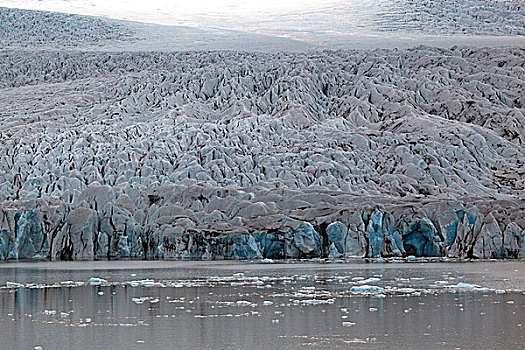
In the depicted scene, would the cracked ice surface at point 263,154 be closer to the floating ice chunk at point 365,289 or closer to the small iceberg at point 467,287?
Result: the small iceberg at point 467,287

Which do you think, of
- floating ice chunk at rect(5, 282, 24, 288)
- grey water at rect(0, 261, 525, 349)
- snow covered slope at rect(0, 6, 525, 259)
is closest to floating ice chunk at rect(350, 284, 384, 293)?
grey water at rect(0, 261, 525, 349)

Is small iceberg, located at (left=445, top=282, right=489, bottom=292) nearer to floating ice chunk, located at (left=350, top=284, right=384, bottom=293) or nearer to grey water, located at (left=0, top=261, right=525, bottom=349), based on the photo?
grey water, located at (left=0, top=261, right=525, bottom=349)

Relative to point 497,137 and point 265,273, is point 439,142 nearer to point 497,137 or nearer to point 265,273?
point 497,137

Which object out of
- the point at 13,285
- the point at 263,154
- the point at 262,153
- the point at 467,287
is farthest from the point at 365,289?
the point at 262,153

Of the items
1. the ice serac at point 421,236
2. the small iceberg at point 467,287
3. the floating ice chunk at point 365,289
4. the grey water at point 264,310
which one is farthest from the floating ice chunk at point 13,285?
the ice serac at point 421,236

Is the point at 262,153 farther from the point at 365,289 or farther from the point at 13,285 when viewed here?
the point at 365,289

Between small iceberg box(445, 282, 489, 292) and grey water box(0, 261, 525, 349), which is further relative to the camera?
small iceberg box(445, 282, 489, 292)
